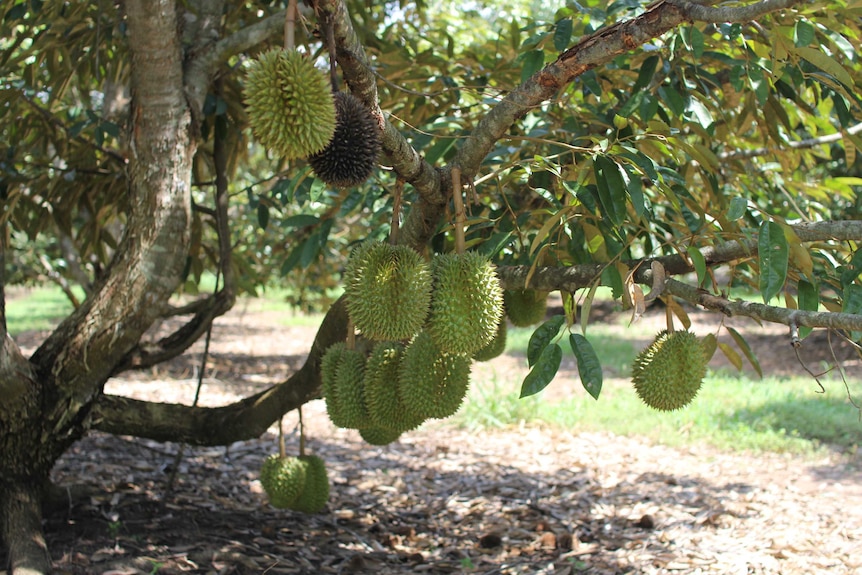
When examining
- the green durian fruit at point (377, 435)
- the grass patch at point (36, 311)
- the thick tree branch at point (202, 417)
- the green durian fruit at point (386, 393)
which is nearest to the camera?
the green durian fruit at point (386, 393)

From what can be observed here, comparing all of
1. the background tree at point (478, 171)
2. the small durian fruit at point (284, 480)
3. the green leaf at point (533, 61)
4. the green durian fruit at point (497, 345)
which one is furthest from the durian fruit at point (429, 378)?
the small durian fruit at point (284, 480)

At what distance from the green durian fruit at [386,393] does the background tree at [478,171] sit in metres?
0.31

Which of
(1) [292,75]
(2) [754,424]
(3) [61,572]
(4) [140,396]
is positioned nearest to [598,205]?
(1) [292,75]

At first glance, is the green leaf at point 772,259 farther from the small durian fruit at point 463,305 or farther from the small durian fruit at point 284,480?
the small durian fruit at point 284,480

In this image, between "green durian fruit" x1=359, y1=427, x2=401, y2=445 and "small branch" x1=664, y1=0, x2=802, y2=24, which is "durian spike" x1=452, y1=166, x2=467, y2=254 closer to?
"small branch" x1=664, y1=0, x2=802, y2=24

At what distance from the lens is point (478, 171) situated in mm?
1746

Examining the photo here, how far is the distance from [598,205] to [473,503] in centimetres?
205

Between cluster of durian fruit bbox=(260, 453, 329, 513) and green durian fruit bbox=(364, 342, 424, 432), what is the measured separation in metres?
0.84

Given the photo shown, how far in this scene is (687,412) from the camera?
4934 millimetres

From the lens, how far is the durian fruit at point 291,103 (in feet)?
3.71

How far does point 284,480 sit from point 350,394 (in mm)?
826

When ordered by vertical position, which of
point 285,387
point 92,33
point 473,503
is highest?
point 92,33

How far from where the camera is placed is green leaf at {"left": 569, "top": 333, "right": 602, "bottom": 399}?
1.49 metres

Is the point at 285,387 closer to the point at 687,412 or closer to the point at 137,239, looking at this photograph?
the point at 137,239
